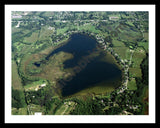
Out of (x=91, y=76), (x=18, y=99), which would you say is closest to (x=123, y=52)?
(x=91, y=76)

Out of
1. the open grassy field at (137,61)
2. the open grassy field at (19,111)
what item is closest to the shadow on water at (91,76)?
the open grassy field at (137,61)

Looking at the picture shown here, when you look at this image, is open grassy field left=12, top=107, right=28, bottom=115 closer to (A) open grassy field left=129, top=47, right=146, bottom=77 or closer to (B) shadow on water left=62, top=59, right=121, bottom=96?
(B) shadow on water left=62, top=59, right=121, bottom=96

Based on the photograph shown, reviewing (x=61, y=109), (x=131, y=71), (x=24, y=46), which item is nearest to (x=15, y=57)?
(x=24, y=46)

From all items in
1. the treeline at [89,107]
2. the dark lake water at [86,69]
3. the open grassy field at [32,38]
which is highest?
the open grassy field at [32,38]

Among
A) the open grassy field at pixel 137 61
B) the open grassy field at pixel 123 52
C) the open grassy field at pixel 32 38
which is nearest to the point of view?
the open grassy field at pixel 137 61

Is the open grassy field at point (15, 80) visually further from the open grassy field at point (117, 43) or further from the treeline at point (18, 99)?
the open grassy field at point (117, 43)

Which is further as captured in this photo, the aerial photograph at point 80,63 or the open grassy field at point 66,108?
the aerial photograph at point 80,63

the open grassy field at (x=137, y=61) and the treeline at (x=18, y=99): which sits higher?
the open grassy field at (x=137, y=61)
